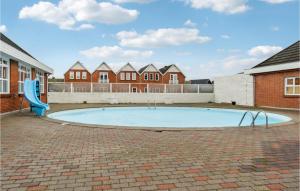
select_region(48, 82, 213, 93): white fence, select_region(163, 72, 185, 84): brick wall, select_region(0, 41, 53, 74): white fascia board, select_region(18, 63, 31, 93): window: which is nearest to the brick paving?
select_region(0, 41, 53, 74): white fascia board

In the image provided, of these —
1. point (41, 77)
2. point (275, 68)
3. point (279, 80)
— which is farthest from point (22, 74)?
point (279, 80)

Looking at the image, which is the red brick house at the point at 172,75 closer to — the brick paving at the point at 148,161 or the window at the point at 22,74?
the window at the point at 22,74

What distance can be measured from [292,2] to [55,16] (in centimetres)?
1247

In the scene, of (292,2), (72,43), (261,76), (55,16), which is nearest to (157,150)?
(292,2)

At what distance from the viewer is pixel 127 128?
25.9ft

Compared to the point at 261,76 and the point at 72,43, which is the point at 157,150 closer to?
the point at 261,76

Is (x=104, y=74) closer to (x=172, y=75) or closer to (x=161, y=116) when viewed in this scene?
(x=172, y=75)

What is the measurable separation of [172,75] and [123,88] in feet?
91.4

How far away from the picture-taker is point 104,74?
49312mm

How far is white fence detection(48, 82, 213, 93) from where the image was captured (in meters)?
23.9

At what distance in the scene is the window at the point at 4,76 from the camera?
1181 centimetres

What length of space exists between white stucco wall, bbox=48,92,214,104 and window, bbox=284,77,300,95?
32.6ft

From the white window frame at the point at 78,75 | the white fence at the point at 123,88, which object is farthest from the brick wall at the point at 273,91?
the white window frame at the point at 78,75

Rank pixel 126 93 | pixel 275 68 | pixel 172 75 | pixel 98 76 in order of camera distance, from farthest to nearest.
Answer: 1. pixel 172 75
2. pixel 98 76
3. pixel 126 93
4. pixel 275 68
